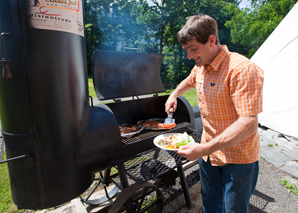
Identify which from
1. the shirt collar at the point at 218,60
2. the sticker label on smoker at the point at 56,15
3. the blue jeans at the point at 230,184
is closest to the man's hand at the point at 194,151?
the blue jeans at the point at 230,184

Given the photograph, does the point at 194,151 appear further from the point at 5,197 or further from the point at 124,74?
the point at 5,197

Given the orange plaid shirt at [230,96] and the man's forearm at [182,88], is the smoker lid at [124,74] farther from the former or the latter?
the orange plaid shirt at [230,96]

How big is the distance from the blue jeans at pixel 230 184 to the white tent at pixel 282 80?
345 cm

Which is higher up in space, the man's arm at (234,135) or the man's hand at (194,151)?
the man's arm at (234,135)

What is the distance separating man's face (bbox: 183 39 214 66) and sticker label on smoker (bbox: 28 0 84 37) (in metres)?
0.87

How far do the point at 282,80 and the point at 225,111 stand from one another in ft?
15.0

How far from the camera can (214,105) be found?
165cm

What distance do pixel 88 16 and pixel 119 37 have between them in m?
3.40

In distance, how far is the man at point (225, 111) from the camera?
4.47 ft

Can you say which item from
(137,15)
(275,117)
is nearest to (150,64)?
(275,117)

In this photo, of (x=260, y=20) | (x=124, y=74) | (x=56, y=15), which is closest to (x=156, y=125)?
(x=124, y=74)

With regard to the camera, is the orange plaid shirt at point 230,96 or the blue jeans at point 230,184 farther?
the blue jeans at point 230,184

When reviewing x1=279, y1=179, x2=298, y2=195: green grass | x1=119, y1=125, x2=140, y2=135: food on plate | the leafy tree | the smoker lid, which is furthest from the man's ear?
the leafy tree

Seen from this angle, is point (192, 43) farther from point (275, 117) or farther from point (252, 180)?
point (275, 117)
